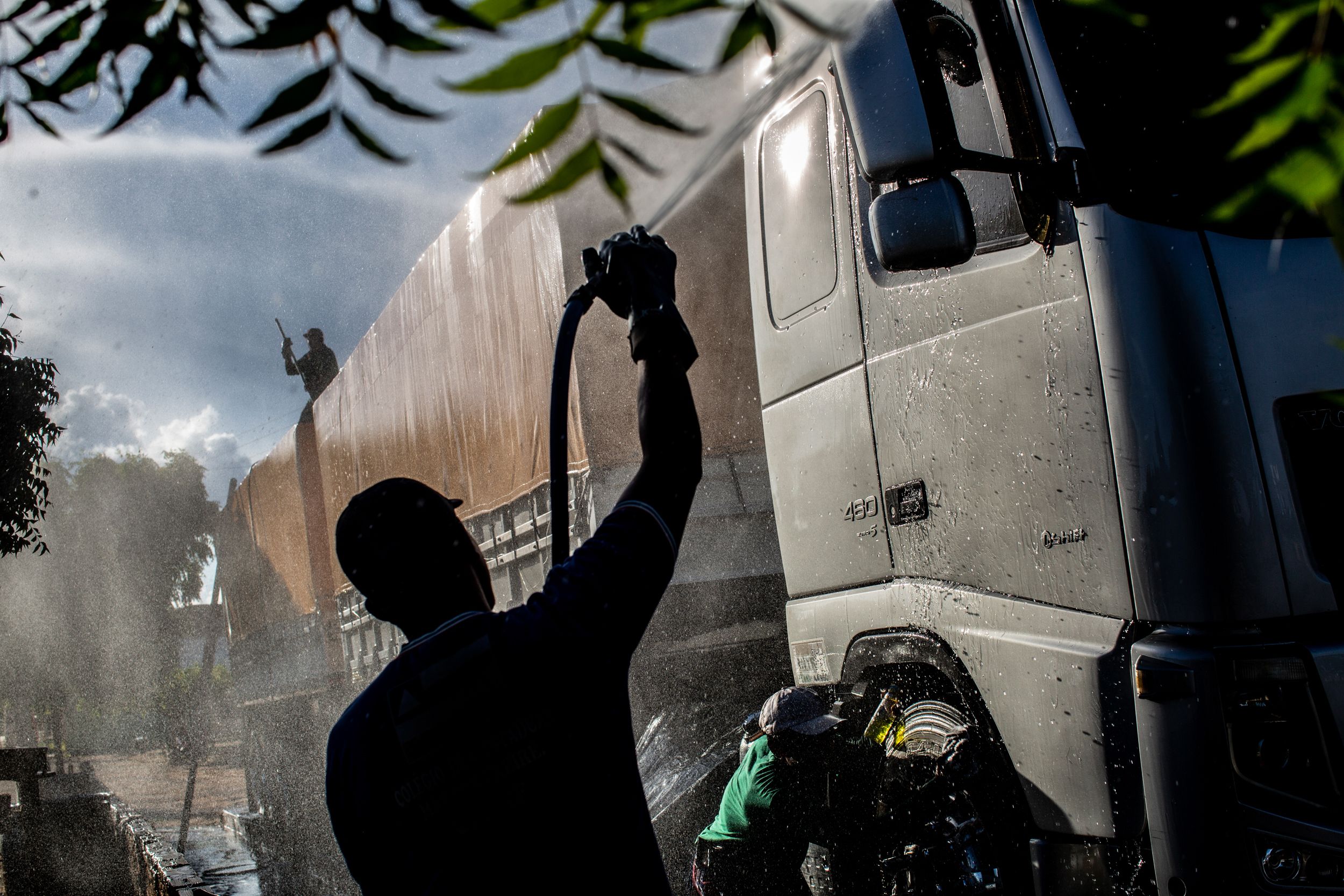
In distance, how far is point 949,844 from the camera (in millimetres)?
2721

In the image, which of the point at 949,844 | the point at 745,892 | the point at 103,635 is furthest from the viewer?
the point at 103,635

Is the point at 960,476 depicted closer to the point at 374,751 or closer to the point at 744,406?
the point at 374,751

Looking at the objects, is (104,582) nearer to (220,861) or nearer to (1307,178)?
(220,861)

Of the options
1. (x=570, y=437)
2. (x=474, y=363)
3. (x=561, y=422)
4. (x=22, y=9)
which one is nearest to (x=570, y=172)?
(x=22, y=9)

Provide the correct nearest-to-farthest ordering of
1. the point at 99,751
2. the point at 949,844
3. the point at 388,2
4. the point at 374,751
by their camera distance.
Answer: the point at 388,2 < the point at 374,751 < the point at 949,844 < the point at 99,751

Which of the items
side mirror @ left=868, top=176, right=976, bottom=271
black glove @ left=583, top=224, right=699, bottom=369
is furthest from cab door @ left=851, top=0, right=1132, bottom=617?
black glove @ left=583, top=224, right=699, bottom=369

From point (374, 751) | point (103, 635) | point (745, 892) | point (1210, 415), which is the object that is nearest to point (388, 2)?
point (374, 751)

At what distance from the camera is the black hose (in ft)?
6.93

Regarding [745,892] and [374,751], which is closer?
[374,751]

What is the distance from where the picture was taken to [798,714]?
3629 millimetres

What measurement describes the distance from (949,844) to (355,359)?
8.71 metres

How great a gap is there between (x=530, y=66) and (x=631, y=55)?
0.27ft

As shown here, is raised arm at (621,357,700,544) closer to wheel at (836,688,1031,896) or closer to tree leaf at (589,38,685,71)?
tree leaf at (589,38,685,71)

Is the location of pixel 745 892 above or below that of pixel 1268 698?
below
